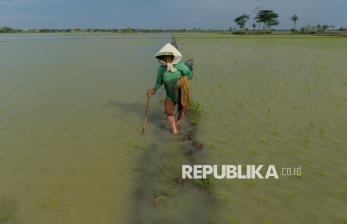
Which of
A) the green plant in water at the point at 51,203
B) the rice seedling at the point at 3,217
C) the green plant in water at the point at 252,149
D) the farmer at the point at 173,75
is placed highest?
the farmer at the point at 173,75

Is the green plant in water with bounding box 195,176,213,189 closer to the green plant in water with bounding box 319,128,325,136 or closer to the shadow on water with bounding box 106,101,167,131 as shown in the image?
the shadow on water with bounding box 106,101,167,131

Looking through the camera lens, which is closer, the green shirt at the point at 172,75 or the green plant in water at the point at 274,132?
the green shirt at the point at 172,75

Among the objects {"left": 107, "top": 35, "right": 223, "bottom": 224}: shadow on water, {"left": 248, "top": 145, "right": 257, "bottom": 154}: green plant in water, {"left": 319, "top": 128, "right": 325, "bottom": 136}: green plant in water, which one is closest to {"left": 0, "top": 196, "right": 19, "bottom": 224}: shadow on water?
{"left": 107, "top": 35, "right": 223, "bottom": 224}: shadow on water

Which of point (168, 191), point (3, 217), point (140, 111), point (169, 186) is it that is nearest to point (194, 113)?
point (140, 111)

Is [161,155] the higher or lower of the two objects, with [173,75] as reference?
lower

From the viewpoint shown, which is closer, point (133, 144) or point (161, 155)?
point (161, 155)

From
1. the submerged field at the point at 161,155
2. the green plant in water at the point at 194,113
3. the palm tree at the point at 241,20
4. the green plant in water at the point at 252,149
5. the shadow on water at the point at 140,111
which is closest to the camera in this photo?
the submerged field at the point at 161,155

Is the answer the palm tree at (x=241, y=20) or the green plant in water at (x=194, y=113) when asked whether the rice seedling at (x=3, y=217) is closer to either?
the green plant in water at (x=194, y=113)

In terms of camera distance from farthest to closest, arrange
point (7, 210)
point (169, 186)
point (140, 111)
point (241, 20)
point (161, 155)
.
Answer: point (241, 20) < point (140, 111) < point (161, 155) < point (169, 186) < point (7, 210)

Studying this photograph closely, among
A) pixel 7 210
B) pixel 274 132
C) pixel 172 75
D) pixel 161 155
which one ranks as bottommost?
pixel 7 210

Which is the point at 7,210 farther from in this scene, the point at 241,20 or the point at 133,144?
the point at 241,20

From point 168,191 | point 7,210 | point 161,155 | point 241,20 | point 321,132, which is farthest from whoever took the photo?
point 241,20

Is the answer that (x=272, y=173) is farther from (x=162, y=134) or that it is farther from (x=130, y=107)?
(x=130, y=107)

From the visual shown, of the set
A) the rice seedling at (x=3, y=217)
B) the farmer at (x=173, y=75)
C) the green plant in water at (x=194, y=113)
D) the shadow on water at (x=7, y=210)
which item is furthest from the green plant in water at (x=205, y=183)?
the green plant in water at (x=194, y=113)
